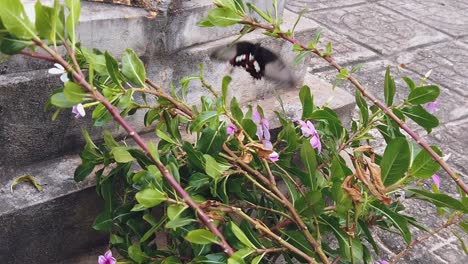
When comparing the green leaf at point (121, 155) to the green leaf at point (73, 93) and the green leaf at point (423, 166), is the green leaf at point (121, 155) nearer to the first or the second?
the green leaf at point (73, 93)

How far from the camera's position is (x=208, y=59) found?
6.09ft

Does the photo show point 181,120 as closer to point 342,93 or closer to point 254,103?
point 254,103

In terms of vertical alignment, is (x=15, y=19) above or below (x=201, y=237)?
above

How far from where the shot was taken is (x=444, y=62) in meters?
3.71

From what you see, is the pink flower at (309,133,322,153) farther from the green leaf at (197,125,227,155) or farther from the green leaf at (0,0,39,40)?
the green leaf at (0,0,39,40)

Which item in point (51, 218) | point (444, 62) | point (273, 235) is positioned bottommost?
point (51, 218)

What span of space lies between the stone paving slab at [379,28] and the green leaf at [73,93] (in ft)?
9.51

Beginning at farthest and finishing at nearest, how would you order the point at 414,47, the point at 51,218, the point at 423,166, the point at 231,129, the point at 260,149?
the point at 414,47
the point at 51,218
the point at 231,129
the point at 260,149
the point at 423,166

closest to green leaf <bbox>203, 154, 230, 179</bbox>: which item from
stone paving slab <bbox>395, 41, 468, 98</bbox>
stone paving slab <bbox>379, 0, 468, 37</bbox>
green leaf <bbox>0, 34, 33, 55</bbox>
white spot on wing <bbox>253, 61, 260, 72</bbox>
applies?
green leaf <bbox>0, 34, 33, 55</bbox>

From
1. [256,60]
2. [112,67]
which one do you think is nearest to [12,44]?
[112,67]

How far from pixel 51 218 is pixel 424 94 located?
1.00 metres

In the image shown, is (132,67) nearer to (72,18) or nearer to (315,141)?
(72,18)

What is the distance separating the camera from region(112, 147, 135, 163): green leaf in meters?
1.39

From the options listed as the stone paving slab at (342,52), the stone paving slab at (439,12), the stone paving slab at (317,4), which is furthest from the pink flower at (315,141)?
the stone paving slab at (439,12)
